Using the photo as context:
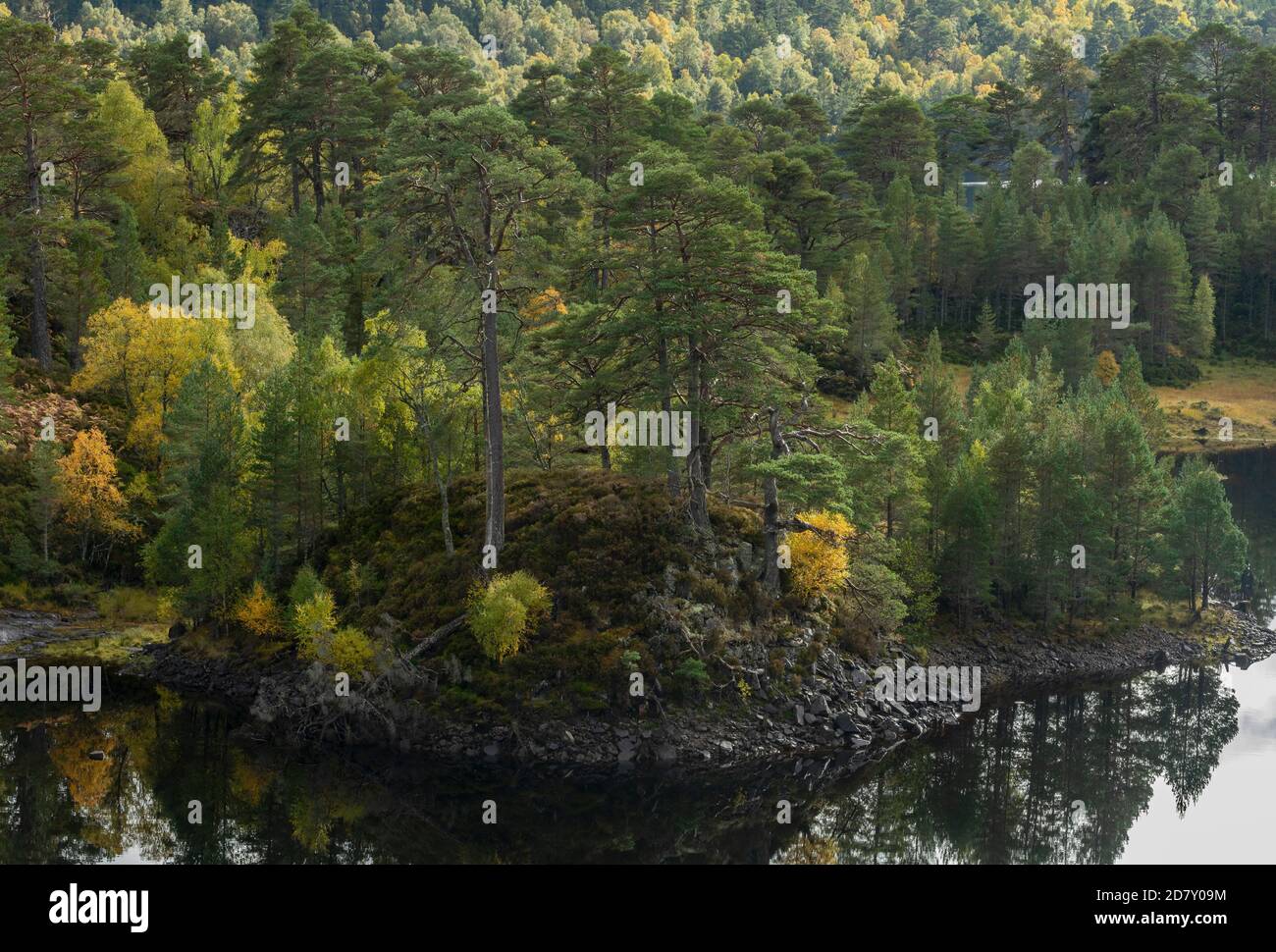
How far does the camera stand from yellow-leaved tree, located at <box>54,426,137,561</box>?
58719 millimetres

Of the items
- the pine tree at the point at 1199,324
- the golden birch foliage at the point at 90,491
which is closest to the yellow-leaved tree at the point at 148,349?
the golden birch foliage at the point at 90,491

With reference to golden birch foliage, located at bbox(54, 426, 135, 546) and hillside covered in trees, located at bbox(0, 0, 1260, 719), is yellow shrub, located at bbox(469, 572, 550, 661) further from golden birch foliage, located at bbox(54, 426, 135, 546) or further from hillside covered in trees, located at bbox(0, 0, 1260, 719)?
golden birch foliage, located at bbox(54, 426, 135, 546)

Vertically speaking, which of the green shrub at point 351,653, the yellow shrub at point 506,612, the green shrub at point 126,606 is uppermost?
the yellow shrub at point 506,612

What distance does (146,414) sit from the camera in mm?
63469

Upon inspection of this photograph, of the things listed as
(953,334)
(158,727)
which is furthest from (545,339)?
(953,334)

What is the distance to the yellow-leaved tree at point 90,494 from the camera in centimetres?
5872

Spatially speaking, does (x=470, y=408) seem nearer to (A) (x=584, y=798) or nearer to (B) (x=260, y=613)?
(B) (x=260, y=613)

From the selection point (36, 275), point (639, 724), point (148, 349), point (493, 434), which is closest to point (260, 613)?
point (493, 434)

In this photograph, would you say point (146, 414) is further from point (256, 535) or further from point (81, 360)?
point (256, 535)

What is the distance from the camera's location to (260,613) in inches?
1911

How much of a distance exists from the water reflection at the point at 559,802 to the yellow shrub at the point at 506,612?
4524 mm

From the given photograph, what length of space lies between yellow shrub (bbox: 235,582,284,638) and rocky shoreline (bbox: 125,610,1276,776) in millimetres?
1513

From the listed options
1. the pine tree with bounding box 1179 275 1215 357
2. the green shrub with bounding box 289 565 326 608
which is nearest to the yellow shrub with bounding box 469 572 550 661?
the green shrub with bounding box 289 565 326 608

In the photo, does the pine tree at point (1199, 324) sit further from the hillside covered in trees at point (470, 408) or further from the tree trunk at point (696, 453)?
the tree trunk at point (696, 453)
